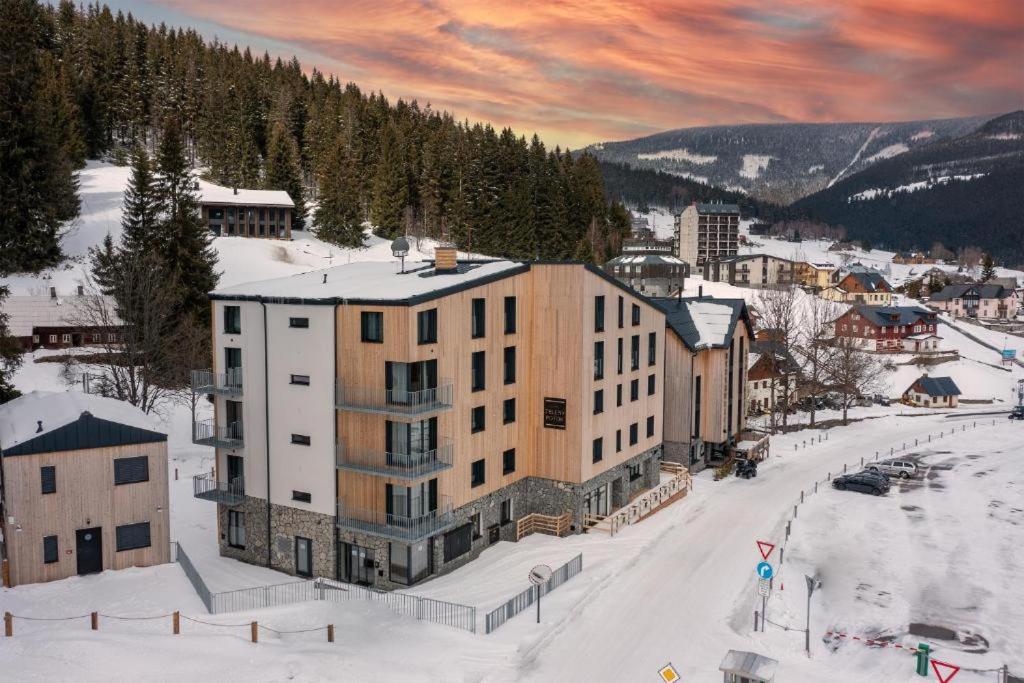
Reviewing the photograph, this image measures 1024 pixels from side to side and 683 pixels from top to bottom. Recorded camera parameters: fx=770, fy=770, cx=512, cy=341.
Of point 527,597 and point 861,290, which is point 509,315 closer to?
point 527,597

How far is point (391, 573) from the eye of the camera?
32.5 m

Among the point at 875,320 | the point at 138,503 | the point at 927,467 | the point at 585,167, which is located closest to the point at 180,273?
the point at 138,503

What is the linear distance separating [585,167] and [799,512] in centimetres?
10594

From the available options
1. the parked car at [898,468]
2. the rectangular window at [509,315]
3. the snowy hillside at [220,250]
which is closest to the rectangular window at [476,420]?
the rectangular window at [509,315]

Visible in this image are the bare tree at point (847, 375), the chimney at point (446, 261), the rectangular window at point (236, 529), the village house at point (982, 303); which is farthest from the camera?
the village house at point (982, 303)

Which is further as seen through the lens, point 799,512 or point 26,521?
point 799,512

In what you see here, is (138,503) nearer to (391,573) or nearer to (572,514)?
(391,573)

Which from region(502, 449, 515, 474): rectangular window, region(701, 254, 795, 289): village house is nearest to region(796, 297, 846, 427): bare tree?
region(701, 254, 795, 289): village house

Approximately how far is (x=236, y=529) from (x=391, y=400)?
458 inches

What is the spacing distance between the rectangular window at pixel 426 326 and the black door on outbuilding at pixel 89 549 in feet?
52.4

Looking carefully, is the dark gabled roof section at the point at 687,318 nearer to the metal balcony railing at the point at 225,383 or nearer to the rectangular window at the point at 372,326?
the rectangular window at the point at 372,326

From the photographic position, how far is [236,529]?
1451 inches

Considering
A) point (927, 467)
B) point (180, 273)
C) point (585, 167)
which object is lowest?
A: point (927, 467)

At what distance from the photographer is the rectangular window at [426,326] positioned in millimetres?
31766
